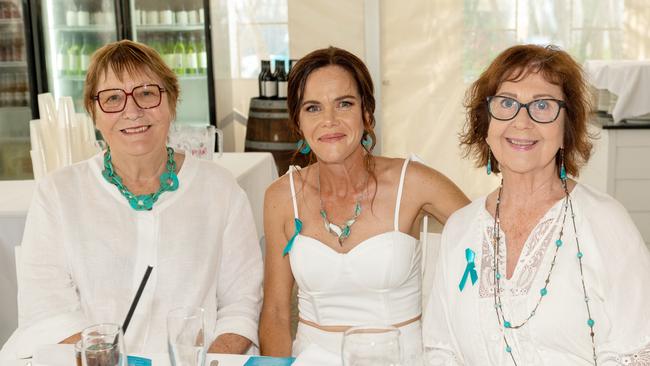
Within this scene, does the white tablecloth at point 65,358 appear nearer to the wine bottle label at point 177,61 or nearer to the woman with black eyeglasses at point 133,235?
the woman with black eyeglasses at point 133,235

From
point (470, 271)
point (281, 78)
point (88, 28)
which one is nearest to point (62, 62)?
point (88, 28)

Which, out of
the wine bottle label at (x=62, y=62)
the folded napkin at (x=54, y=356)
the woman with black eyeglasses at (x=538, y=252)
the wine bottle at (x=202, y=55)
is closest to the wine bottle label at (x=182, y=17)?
the wine bottle at (x=202, y=55)

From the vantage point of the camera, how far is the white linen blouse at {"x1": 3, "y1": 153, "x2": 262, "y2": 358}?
6.40 feet

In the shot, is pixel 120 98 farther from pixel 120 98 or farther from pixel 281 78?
pixel 281 78

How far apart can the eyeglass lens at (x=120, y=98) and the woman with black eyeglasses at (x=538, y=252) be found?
0.86m

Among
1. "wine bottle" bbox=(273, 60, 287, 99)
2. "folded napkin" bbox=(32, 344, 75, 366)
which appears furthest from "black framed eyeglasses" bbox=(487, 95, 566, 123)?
"wine bottle" bbox=(273, 60, 287, 99)

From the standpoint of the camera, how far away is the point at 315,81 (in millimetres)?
2012

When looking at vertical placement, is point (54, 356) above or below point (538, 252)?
below

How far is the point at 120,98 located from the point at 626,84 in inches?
150

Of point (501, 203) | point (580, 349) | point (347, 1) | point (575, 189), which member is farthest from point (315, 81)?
point (347, 1)

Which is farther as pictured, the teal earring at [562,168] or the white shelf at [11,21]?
the white shelf at [11,21]

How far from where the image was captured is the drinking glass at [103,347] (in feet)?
4.16

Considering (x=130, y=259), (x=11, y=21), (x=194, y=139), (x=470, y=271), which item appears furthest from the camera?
(x=11, y=21)

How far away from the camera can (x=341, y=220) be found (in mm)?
2078
